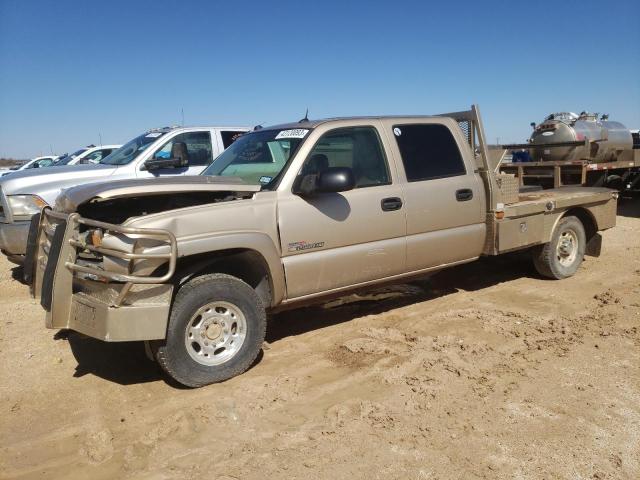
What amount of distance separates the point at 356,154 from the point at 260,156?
863 millimetres

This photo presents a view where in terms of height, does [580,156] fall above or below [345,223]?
above

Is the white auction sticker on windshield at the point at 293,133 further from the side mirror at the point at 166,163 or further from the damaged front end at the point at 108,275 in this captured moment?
the side mirror at the point at 166,163

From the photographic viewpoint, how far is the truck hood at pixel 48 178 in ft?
23.0

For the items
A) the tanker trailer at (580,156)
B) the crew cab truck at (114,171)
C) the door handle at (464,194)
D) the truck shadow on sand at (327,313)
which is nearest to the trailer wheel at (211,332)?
the truck shadow on sand at (327,313)

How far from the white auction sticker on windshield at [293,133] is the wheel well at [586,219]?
3.76 metres

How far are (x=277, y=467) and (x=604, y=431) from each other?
1949 millimetres

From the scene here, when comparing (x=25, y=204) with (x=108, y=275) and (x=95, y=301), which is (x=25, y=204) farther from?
(x=108, y=275)

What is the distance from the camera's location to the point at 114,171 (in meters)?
7.92

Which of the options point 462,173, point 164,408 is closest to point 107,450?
point 164,408

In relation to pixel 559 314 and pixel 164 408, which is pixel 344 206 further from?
pixel 559 314

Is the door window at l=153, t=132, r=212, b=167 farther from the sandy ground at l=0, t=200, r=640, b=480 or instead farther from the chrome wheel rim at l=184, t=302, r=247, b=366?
the chrome wheel rim at l=184, t=302, r=247, b=366

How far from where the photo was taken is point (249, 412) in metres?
3.67

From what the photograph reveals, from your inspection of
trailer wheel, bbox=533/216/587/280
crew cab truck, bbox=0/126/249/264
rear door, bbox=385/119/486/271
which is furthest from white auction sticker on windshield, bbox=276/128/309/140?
trailer wheel, bbox=533/216/587/280

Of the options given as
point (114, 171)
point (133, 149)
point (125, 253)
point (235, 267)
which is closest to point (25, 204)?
point (114, 171)
